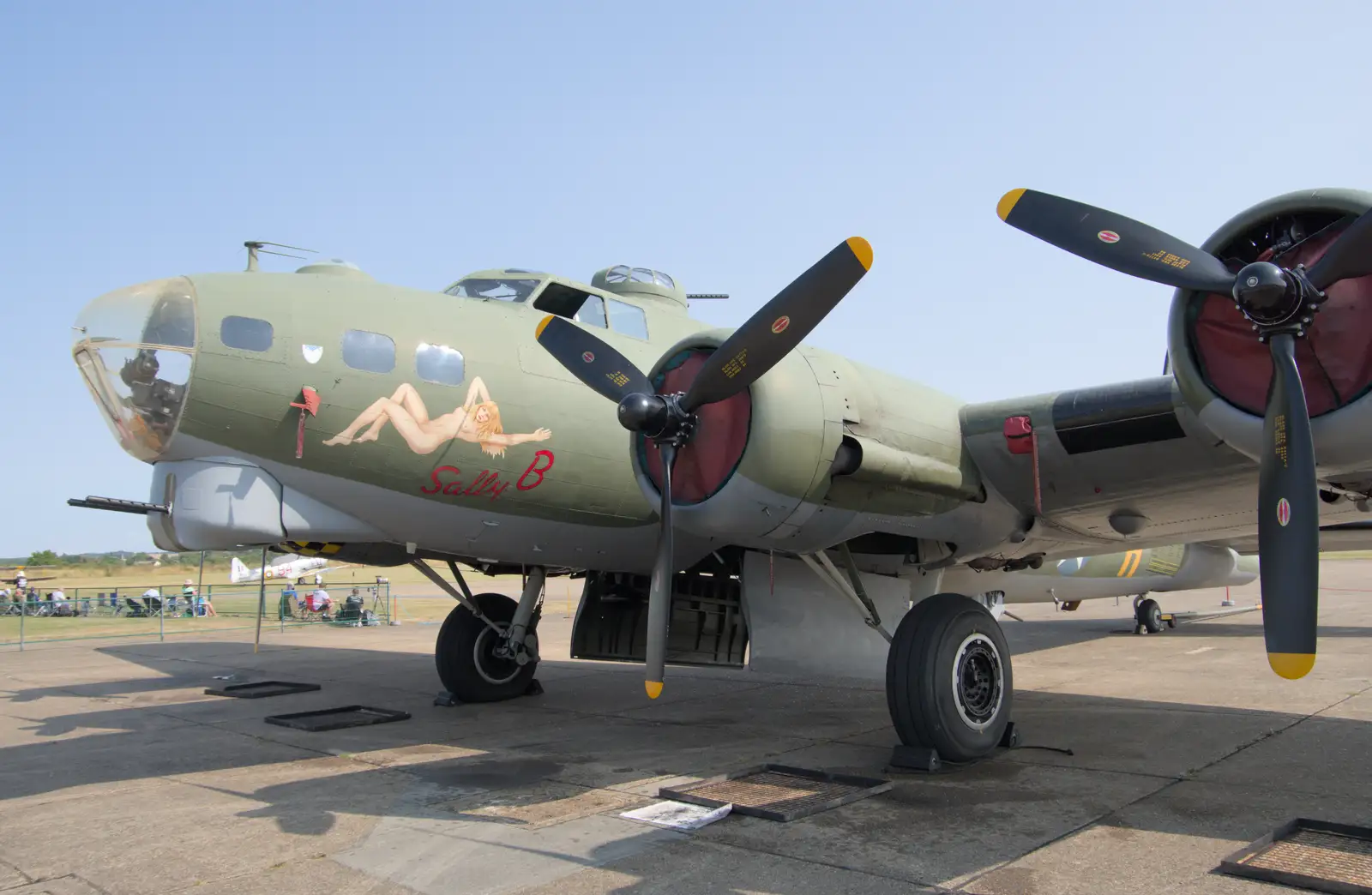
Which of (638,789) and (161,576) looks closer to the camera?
(638,789)

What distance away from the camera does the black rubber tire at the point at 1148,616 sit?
726 inches

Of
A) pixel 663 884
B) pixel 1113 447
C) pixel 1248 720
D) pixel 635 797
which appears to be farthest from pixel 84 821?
pixel 1248 720

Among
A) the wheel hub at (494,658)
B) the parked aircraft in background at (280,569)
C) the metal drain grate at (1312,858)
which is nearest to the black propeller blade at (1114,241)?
the metal drain grate at (1312,858)

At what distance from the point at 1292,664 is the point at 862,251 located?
320cm

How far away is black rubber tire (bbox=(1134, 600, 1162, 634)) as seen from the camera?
60.5 ft

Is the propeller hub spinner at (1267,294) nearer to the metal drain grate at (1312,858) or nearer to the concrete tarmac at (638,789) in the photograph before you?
the metal drain grate at (1312,858)

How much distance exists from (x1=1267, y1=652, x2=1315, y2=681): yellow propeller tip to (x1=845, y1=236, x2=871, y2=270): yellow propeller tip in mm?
3057

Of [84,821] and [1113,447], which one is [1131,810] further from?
[84,821]

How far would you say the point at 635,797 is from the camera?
20.0 feet

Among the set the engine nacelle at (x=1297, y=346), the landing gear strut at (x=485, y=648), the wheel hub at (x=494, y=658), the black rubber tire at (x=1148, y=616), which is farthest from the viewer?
the black rubber tire at (x=1148, y=616)

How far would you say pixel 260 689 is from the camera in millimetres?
12109

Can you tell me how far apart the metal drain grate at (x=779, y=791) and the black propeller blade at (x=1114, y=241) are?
3659 millimetres

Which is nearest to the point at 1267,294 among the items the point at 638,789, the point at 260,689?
the point at 638,789

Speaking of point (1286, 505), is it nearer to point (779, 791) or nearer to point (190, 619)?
point (779, 791)
